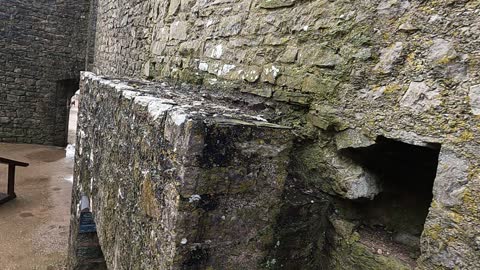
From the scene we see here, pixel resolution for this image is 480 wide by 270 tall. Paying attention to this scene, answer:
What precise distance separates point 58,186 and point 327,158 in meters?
6.59

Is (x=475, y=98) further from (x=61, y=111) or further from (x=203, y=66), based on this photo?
(x=61, y=111)

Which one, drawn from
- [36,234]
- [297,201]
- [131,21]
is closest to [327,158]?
[297,201]

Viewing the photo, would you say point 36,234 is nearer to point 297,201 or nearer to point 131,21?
point 131,21

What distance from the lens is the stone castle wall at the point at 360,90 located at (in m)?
1.03

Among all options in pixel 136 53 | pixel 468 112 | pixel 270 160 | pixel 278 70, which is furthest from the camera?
pixel 136 53

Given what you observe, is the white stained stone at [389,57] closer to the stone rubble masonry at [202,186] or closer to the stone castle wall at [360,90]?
the stone castle wall at [360,90]

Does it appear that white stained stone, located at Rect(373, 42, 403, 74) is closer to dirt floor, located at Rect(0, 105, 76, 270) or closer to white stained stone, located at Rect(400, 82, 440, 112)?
white stained stone, located at Rect(400, 82, 440, 112)

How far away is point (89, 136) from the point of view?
2797 mm

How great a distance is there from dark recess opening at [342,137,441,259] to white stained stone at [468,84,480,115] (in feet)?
1.10

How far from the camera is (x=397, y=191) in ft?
4.80

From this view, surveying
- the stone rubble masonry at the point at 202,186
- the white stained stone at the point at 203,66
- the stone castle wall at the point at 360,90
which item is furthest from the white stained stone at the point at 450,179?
the white stained stone at the point at 203,66

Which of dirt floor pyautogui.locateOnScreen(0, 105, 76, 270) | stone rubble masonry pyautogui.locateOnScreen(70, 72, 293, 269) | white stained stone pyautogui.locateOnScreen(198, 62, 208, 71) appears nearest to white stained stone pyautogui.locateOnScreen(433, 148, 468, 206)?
stone rubble masonry pyautogui.locateOnScreen(70, 72, 293, 269)

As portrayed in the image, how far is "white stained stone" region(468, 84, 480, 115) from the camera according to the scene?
99 cm

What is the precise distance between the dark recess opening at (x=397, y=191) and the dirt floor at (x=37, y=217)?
366 centimetres
